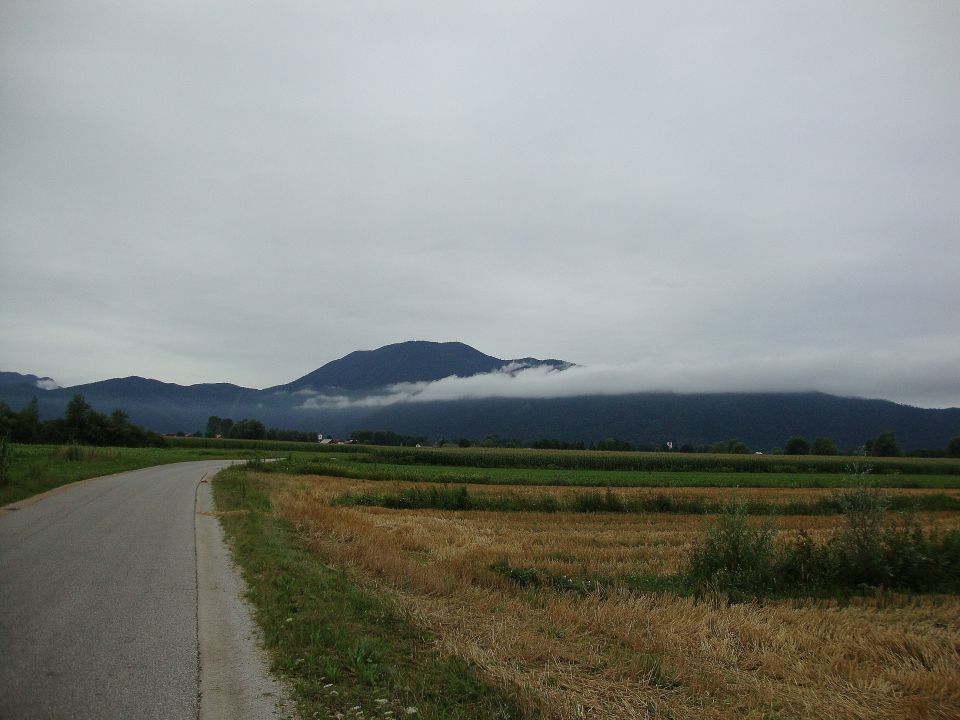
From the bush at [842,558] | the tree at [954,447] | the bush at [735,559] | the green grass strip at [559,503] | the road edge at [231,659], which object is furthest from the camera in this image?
the tree at [954,447]

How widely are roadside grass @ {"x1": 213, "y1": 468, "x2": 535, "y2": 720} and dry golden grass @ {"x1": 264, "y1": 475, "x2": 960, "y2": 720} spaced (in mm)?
341

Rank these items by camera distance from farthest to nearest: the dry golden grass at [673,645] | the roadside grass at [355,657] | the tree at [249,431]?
the tree at [249,431] → the dry golden grass at [673,645] → the roadside grass at [355,657]

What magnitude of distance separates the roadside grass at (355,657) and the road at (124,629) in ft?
1.25

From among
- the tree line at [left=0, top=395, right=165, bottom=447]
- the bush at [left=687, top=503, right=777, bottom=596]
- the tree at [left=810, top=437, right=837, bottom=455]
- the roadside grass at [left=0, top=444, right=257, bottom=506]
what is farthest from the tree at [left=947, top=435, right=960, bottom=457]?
the tree line at [left=0, top=395, right=165, bottom=447]

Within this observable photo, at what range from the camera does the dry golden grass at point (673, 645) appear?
6129 millimetres

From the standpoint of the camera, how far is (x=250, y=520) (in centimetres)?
1797

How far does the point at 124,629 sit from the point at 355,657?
11.4ft

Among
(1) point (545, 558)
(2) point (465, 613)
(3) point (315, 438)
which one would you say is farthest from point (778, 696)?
(3) point (315, 438)

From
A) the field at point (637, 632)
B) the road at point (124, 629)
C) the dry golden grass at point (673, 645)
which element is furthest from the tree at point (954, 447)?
the road at point (124, 629)

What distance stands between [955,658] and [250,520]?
17269mm

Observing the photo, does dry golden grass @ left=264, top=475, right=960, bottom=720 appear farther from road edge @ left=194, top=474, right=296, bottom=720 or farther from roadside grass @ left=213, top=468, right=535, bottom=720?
road edge @ left=194, top=474, right=296, bottom=720

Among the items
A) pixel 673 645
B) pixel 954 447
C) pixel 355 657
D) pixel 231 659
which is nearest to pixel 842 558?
pixel 673 645

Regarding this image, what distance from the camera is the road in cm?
560

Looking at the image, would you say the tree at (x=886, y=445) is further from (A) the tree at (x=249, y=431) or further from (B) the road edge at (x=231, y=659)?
(A) the tree at (x=249, y=431)
